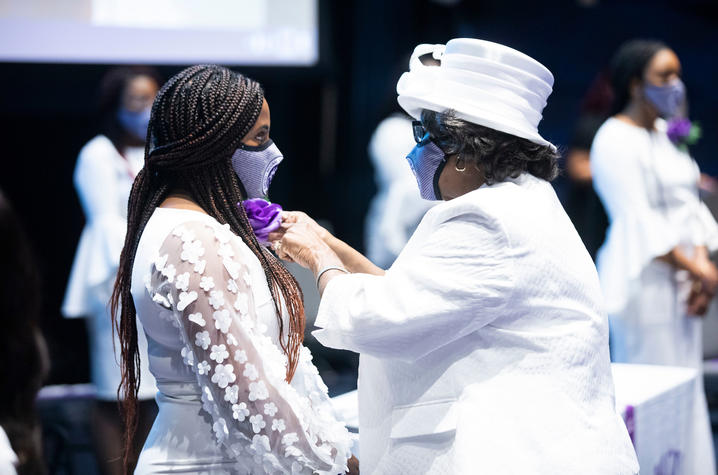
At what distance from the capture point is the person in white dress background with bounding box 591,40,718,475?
362 cm

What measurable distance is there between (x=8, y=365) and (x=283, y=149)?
391 centimetres

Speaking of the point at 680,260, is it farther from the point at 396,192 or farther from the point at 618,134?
the point at 396,192

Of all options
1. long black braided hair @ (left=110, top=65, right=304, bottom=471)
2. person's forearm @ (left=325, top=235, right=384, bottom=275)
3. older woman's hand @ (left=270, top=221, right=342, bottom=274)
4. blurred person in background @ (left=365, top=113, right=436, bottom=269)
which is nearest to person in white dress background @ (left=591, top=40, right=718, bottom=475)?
blurred person in background @ (left=365, top=113, right=436, bottom=269)

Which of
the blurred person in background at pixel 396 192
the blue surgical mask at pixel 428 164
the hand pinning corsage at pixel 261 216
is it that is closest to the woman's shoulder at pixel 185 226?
the hand pinning corsage at pixel 261 216

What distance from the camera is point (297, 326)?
190cm

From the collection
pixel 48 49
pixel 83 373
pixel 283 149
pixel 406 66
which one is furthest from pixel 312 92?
pixel 83 373

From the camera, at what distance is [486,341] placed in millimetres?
1782

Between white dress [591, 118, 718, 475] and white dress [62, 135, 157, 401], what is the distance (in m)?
1.87

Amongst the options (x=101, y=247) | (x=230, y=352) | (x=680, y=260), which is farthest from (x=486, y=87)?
(x=101, y=247)

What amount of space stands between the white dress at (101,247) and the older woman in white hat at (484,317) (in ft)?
6.72

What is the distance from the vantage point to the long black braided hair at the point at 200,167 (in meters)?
1.80

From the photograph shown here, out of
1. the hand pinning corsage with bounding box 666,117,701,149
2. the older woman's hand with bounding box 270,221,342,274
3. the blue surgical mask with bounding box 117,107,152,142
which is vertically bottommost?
the blue surgical mask with bounding box 117,107,152,142

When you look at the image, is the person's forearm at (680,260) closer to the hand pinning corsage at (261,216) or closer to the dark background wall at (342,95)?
the dark background wall at (342,95)

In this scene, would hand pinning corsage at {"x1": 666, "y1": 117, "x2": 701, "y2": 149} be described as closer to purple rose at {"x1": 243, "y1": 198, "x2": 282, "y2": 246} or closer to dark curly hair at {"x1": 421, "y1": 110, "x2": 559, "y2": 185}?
dark curly hair at {"x1": 421, "y1": 110, "x2": 559, "y2": 185}
